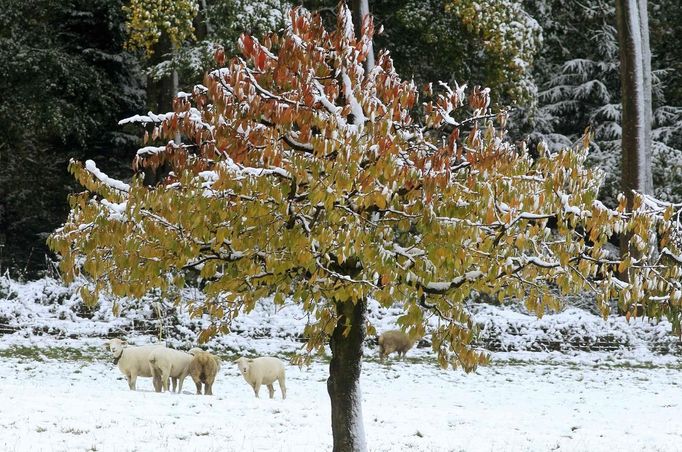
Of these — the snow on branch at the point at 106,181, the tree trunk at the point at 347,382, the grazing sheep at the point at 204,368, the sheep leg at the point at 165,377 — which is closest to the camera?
the snow on branch at the point at 106,181

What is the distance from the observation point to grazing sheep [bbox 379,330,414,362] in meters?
17.5

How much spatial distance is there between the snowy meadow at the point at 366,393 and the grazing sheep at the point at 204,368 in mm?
373

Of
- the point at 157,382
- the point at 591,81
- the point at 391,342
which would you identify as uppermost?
the point at 591,81

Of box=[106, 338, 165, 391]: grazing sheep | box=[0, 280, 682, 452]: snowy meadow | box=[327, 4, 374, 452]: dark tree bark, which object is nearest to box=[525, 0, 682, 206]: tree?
box=[0, 280, 682, 452]: snowy meadow

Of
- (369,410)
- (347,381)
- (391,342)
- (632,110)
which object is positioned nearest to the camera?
(347,381)

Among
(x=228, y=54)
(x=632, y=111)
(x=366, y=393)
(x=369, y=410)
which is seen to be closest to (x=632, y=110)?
(x=632, y=111)

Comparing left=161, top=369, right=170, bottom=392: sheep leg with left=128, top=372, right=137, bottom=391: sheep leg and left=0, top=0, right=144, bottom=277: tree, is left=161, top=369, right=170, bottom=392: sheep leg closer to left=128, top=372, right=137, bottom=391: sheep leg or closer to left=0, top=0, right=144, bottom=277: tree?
left=128, top=372, right=137, bottom=391: sheep leg

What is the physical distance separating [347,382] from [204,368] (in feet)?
16.4

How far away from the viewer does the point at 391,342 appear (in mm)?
17531

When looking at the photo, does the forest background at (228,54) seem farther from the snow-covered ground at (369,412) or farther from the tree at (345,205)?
the tree at (345,205)

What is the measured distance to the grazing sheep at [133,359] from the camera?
493 inches

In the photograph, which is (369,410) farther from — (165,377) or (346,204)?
(346,204)

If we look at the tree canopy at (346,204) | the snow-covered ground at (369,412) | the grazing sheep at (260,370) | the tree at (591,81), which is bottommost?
the snow-covered ground at (369,412)

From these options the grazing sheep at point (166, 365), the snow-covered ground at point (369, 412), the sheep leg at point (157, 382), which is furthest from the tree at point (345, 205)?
the sheep leg at point (157, 382)
